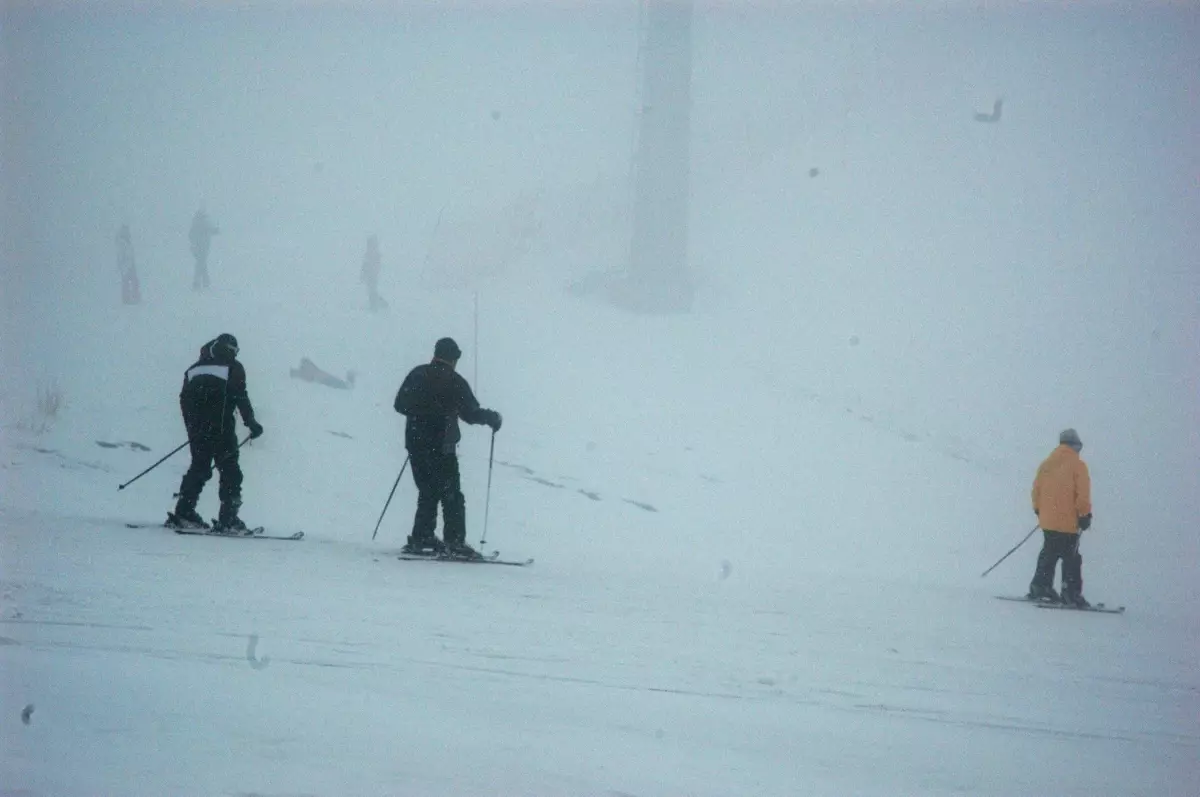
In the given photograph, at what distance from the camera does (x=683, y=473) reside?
1867 cm

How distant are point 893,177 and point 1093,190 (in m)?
7.58

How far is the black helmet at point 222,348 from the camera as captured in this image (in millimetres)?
9109

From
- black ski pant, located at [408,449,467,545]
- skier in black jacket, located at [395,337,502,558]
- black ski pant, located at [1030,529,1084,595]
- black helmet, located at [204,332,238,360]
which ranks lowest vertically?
black ski pant, located at [1030,529,1084,595]

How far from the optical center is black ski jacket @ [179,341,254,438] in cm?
912

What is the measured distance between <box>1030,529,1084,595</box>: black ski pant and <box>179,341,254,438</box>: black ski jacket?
671 cm

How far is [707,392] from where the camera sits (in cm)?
2538

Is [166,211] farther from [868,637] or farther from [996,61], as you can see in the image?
[868,637]

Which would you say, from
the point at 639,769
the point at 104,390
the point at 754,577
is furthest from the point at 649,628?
the point at 104,390

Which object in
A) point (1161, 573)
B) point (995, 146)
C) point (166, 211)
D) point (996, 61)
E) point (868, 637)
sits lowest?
point (1161, 573)

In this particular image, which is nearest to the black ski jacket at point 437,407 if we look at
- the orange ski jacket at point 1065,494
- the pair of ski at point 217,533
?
the pair of ski at point 217,533

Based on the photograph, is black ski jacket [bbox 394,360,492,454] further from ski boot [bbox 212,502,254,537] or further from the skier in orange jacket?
the skier in orange jacket

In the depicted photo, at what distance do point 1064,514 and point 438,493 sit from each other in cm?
528

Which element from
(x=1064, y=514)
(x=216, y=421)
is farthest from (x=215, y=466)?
(x=1064, y=514)

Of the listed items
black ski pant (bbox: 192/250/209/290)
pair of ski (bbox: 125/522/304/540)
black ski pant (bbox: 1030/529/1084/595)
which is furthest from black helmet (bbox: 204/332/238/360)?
black ski pant (bbox: 192/250/209/290)
